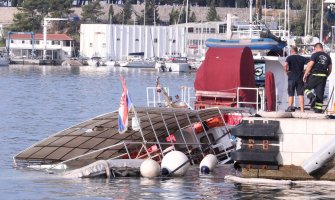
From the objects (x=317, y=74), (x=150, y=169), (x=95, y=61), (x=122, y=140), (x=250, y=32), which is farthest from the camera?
(x=95, y=61)

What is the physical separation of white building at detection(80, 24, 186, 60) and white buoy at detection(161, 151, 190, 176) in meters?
156

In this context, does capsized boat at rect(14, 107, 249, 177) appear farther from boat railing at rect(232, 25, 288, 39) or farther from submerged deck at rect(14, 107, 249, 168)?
boat railing at rect(232, 25, 288, 39)

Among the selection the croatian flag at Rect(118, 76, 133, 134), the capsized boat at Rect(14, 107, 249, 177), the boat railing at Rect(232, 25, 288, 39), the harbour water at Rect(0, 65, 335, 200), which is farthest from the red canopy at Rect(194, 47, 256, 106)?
the boat railing at Rect(232, 25, 288, 39)

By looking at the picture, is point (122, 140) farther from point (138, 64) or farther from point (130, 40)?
point (130, 40)

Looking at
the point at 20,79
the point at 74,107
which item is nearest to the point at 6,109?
the point at 74,107

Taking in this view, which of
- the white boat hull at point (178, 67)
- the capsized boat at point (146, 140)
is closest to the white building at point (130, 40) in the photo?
the white boat hull at point (178, 67)

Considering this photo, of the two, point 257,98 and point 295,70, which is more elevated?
point 295,70

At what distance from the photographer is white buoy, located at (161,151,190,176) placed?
101 ft

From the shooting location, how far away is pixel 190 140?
34.4 metres

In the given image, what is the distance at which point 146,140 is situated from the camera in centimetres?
3338

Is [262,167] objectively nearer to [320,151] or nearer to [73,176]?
[320,151]

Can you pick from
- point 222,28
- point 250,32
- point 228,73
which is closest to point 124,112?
point 228,73

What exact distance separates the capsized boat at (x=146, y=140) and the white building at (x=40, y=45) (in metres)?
158

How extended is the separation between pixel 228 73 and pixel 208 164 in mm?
5057
